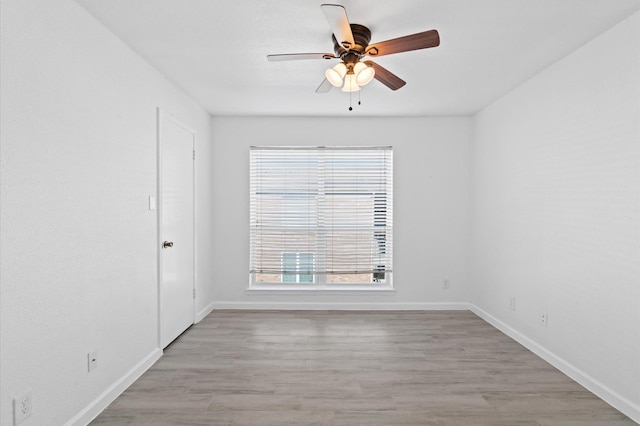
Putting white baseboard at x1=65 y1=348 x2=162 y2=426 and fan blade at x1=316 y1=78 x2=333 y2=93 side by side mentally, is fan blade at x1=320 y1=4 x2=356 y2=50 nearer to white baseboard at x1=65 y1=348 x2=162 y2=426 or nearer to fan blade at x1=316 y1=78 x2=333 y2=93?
fan blade at x1=316 y1=78 x2=333 y2=93

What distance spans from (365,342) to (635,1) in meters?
3.15

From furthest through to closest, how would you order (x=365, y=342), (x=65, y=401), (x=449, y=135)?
(x=449, y=135)
(x=365, y=342)
(x=65, y=401)

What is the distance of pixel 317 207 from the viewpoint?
4914mm

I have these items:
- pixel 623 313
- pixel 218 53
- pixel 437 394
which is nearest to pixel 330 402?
pixel 437 394

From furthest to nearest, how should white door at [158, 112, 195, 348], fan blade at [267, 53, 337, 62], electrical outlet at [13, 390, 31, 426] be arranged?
white door at [158, 112, 195, 348] < fan blade at [267, 53, 337, 62] < electrical outlet at [13, 390, 31, 426]

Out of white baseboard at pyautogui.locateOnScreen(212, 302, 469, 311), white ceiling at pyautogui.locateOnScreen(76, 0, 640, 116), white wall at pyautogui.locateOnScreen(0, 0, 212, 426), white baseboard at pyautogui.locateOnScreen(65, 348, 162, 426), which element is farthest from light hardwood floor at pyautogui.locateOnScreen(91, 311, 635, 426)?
white ceiling at pyautogui.locateOnScreen(76, 0, 640, 116)

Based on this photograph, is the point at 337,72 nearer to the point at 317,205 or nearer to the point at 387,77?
the point at 387,77

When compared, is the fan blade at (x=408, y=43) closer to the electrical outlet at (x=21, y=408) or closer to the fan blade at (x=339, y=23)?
the fan blade at (x=339, y=23)

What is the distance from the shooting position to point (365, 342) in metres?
3.67

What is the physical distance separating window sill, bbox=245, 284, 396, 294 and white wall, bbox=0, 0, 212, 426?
6.09ft

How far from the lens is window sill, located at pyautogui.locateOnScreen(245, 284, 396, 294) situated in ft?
16.0

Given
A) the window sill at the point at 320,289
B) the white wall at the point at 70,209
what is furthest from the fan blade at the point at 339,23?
the window sill at the point at 320,289

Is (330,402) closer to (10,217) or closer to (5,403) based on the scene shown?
(5,403)

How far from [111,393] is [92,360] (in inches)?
13.7
